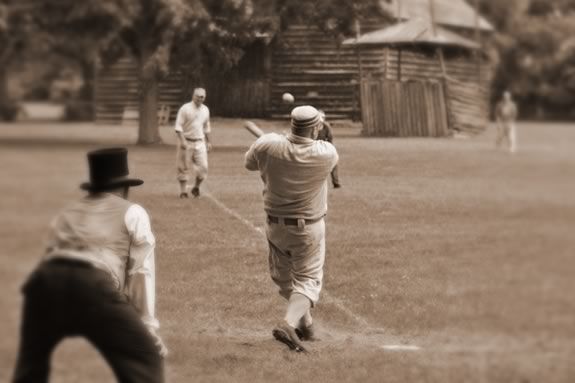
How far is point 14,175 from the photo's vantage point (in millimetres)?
4734

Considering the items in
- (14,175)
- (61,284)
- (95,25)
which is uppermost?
(95,25)

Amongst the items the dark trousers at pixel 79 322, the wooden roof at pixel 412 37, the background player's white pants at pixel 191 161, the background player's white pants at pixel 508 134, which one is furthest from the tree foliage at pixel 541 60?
the dark trousers at pixel 79 322

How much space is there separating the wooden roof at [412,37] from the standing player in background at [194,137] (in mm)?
1369

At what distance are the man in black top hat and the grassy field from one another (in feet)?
0.86

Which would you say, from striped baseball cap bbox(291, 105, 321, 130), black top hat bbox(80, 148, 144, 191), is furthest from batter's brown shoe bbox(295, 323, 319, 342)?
black top hat bbox(80, 148, 144, 191)

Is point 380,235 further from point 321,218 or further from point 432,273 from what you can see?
point 321,218

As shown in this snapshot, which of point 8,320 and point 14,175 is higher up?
point 14,175

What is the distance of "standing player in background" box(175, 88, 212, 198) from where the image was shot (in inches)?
379

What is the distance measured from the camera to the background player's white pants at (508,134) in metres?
11.5

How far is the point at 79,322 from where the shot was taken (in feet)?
16.0

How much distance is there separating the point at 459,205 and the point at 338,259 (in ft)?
6.68

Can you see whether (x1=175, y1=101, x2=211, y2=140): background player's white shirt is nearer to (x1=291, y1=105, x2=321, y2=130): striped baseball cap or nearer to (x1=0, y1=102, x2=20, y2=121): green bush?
(x1=291, y1=105, x2=321, y2=130): striped baseball cap

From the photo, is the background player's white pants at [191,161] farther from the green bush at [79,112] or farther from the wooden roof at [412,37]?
the green bush at [79,112]

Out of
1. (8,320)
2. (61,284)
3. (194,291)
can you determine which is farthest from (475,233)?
(61,284)
